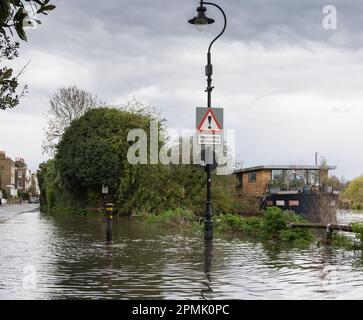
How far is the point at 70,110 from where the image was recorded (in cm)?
5550

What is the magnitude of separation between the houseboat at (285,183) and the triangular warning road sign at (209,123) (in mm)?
22117

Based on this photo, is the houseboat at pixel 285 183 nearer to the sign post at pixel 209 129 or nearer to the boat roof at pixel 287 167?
the boat roof at pixel 287 167

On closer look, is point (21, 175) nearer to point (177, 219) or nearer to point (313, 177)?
point (313, 177)

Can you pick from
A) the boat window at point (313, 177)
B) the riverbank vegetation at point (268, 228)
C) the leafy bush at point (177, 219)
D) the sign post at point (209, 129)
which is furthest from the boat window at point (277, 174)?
the sign post at point (209, 129)

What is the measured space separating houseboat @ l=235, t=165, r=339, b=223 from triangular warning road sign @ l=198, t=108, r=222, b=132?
22117mm

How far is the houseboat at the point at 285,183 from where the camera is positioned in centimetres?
4026

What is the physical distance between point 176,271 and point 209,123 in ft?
22.7

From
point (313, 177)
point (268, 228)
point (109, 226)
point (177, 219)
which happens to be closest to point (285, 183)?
point (313, 177)

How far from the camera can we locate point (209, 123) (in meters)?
16.9

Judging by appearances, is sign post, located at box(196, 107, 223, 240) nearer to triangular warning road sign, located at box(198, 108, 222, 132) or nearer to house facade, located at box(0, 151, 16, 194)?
triangular warning road sign, located at box(198, 108, 222, 132)

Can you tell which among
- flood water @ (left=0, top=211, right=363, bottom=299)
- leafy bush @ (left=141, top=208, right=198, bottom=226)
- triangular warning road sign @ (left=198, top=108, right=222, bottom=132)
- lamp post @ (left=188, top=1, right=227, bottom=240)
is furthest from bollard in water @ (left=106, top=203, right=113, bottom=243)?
leafy bush @ (left=141, top=208, right=198, bottom=226)

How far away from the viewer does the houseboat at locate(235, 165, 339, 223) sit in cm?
4026
